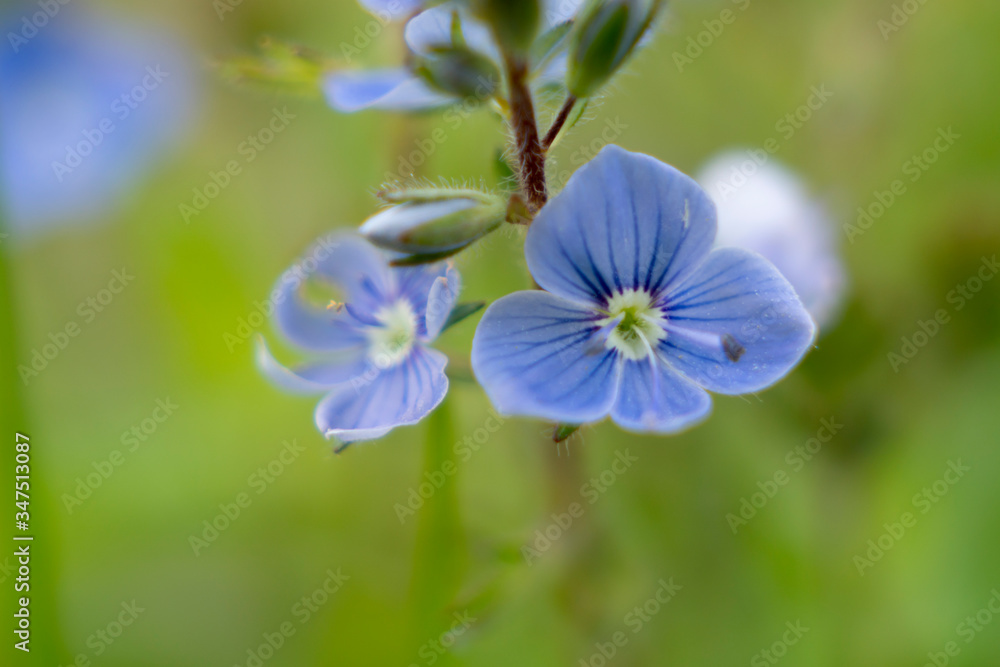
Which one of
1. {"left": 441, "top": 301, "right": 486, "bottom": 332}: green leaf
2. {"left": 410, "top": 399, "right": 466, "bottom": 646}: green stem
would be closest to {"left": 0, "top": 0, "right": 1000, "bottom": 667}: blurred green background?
{"left": 410, "top": 399, "right": 466, "bottom": 646}: green stem

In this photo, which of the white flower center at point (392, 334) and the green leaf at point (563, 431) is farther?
the white flower center at point (392, 334)

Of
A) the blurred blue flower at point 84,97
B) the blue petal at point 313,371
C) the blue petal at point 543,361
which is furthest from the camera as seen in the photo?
the blurred blue flower at point 84,97

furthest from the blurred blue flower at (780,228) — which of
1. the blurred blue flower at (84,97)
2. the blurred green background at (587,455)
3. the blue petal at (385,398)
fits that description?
the blurred blue flower at (84,97)

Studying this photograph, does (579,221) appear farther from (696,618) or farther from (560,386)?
(696,618)

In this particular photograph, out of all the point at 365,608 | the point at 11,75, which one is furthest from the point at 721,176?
the point at 11,75

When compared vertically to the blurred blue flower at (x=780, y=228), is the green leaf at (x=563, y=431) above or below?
below

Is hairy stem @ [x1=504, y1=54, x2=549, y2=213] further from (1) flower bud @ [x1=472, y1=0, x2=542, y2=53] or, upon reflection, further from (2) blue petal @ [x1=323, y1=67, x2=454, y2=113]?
(2) blue petal @ [x1=323, y1=67, x2=454, y2=113]

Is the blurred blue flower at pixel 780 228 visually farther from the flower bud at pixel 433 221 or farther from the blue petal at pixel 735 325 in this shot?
the flower bud at pixel 433 221
